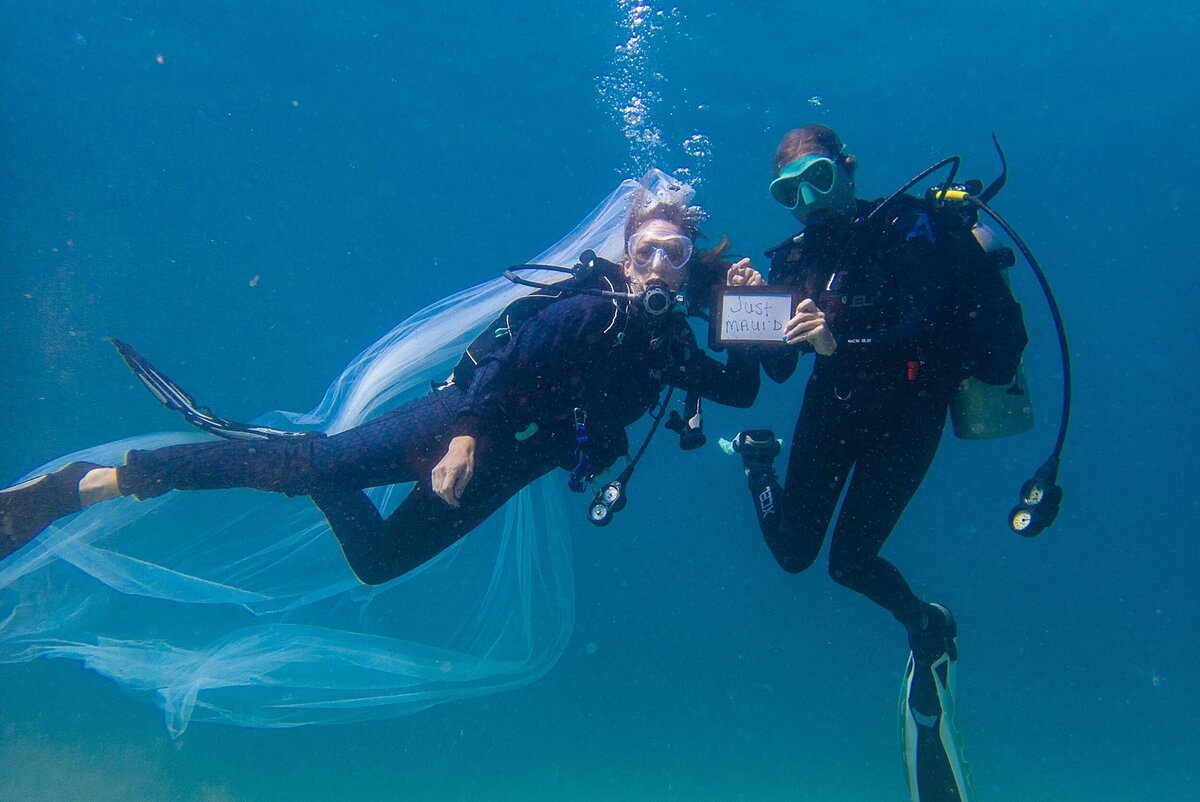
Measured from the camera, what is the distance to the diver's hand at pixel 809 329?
306cm

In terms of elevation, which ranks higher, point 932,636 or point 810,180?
point 810,180

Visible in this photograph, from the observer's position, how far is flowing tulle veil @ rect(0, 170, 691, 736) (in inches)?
193

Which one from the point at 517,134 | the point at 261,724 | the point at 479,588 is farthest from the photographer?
the point at 517,134

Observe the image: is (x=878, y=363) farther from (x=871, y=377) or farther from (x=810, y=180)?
(x=810, y=180)

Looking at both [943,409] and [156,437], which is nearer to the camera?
[943,409]

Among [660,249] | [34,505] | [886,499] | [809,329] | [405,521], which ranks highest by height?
[660,249]

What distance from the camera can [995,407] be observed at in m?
3.43

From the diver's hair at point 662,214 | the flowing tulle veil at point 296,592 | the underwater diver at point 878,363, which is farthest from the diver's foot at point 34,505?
the underwater diver at point 878,363

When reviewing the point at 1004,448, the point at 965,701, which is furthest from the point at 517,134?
the point at 965,701

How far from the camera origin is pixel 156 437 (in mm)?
4812

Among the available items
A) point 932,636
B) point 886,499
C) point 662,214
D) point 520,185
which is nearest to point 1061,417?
point 886,499

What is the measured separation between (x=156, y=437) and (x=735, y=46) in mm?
15623

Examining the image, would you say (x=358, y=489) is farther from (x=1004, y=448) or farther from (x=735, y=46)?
(x=1004, y=448)

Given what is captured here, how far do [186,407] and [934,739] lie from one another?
5.50 meters
